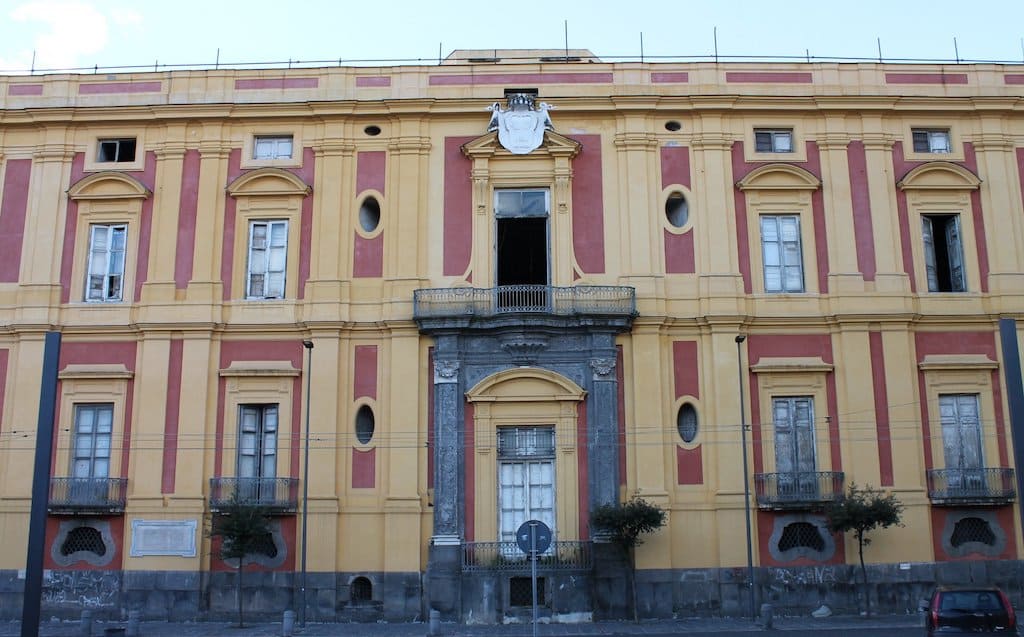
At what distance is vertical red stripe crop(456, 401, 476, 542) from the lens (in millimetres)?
24156

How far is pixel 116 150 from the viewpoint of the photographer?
1057 inches

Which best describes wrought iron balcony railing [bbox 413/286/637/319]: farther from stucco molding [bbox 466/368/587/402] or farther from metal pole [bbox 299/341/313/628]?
metal pole [bbox 299/341/313/628]

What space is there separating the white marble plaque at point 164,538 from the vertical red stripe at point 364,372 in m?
5.15

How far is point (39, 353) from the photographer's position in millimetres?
25312

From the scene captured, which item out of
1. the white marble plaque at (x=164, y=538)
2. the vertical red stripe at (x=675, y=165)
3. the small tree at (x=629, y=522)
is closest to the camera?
the small tree at (x=629, y=522)

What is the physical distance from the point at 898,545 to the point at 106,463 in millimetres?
19900

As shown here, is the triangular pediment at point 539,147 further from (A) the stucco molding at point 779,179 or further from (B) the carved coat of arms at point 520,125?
(A) the stucco molding at point 779,179

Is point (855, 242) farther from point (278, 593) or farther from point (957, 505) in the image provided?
point (278, 593)

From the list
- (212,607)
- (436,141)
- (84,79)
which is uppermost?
(84,79)

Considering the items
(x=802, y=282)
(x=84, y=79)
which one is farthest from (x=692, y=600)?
(x=84, y=79)

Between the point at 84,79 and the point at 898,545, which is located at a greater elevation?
the point at 84,79

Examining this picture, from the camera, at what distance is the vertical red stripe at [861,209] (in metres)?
25.7

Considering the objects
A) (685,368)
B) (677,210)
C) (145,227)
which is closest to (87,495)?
(145,227)

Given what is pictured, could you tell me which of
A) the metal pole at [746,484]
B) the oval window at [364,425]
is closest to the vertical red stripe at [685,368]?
the metal pole at [746,484]
